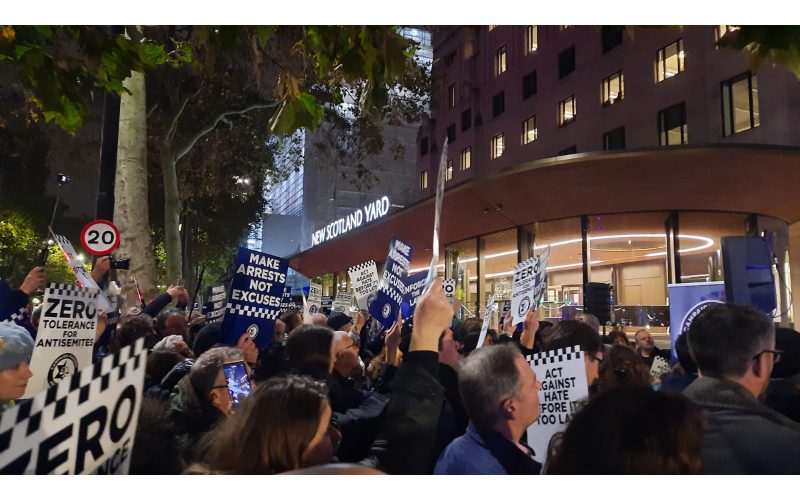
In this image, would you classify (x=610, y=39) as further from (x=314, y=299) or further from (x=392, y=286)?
(x=392, y=286)

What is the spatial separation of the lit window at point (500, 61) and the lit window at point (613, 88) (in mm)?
7634

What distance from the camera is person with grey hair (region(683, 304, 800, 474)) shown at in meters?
2.21

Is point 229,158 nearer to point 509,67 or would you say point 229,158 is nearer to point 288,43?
point 288,43

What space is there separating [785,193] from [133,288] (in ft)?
58.2

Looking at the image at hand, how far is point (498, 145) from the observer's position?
33719mm

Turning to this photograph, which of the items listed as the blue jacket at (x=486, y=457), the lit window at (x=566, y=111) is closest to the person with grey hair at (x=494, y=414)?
the blue jacket at (x=486, y=457)

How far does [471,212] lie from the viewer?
842 inches

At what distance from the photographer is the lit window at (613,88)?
25.1 meters

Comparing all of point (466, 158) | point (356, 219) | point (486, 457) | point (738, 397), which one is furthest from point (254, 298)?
point (466, 158)

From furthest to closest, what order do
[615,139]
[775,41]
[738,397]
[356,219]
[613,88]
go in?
[356,219]
[613,88]
[615,139]
[775,41]
[738,397]

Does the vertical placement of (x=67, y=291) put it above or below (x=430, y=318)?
above

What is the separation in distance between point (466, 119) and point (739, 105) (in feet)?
58.8

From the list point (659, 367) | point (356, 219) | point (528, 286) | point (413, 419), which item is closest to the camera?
point (413, 419)

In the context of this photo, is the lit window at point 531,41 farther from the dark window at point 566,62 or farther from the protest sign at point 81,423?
the protest sign at point 81,423
